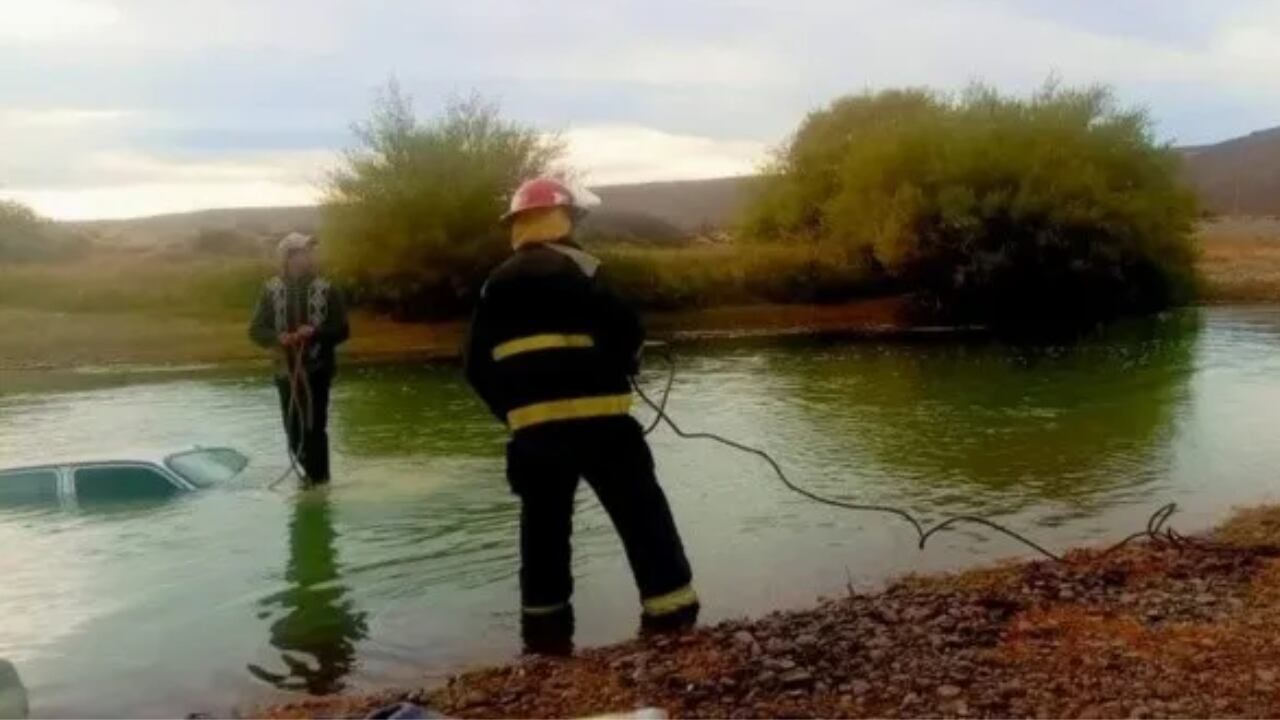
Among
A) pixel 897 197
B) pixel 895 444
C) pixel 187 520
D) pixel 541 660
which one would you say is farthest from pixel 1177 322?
pixel 541 660

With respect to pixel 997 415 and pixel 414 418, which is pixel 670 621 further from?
pixel 414 418

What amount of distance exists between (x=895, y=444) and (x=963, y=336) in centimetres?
1973

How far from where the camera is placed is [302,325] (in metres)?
12.1

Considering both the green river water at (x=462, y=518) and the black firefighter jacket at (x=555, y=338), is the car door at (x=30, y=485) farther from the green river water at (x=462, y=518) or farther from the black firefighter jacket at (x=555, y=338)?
the black firefighter jacket at (x=555, y=338)

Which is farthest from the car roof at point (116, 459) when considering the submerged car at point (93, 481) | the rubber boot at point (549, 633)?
the rubber boot at point (549, 633)

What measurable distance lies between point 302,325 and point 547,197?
506cm

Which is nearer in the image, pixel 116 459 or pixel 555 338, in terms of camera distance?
pixel 555 338

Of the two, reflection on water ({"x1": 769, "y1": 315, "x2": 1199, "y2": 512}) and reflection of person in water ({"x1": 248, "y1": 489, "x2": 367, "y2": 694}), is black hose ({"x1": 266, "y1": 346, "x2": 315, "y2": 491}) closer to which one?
reflection of person in water ({"x1": 248, "y1": 489, "x2": 367, "y2": 694})

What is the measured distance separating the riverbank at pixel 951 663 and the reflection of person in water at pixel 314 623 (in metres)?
0.52

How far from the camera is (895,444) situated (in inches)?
602

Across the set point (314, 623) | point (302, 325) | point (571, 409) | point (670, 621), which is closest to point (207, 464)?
point (302, 325)

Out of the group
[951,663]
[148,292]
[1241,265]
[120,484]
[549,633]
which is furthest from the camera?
[1241,265]

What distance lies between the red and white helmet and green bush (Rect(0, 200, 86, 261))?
49.5 m

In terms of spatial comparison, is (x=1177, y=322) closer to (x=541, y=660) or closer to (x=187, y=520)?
(x=187, y=520)
